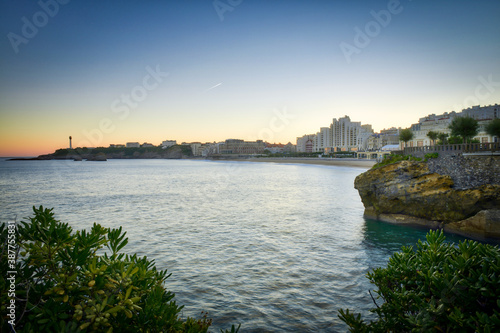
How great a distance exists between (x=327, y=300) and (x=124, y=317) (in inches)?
363

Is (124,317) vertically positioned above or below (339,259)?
above

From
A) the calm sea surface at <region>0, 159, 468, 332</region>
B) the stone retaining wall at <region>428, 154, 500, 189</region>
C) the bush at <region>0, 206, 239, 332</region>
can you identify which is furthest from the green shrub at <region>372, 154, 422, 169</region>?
the bush at <region>0, 206, 239, 332</region>

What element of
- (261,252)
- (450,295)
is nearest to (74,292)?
(450,295)

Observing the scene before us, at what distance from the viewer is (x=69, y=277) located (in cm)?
373

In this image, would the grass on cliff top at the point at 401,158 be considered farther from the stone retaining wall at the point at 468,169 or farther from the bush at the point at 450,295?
the bush at the point at 450,295

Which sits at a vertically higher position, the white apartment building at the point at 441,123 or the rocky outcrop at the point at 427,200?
the white apartment building at the point at 441,123

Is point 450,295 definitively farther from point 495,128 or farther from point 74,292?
point 495,128

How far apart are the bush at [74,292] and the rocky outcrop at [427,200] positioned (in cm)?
2228

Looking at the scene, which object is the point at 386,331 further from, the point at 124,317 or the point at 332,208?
the point at 332,208

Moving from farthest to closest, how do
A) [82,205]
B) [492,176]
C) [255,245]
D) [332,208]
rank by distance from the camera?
[82,205] → [332,208] → [492,176] → [255,245]

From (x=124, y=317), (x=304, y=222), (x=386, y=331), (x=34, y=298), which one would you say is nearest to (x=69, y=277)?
(x=34, y=298)

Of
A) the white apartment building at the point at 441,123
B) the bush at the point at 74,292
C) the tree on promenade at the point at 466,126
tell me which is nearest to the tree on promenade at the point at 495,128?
the tree on promenade at the point at 466,126

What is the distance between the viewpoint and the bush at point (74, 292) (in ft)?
11.4

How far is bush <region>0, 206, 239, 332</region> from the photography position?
137 inches
